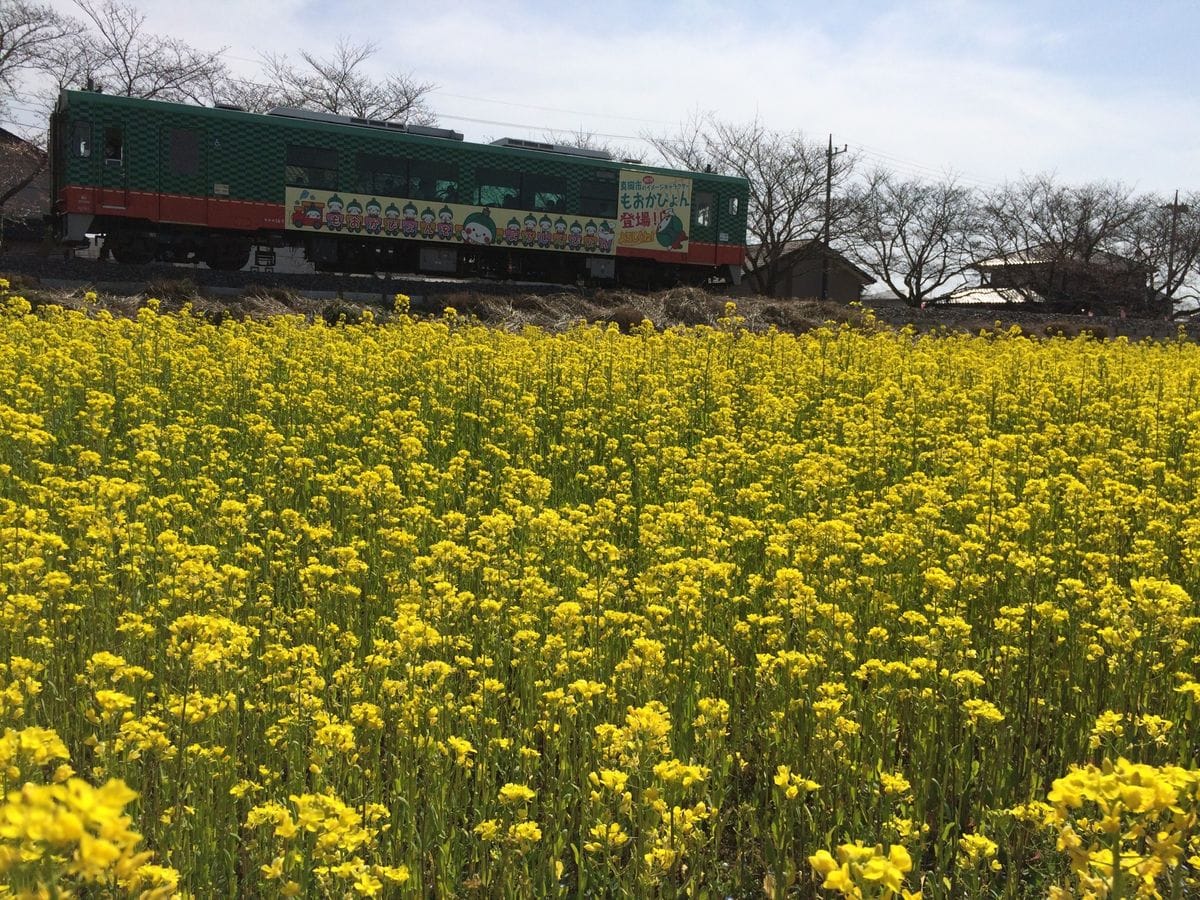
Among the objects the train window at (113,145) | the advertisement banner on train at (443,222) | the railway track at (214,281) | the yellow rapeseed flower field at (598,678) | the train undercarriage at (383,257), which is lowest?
the yellow rapeseed flower field at (598,678)

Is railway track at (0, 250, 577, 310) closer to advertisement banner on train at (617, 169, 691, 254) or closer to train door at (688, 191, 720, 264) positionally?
advertisement banner on train at (617, 169, 691, 254)

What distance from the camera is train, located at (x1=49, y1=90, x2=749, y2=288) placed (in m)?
16.5

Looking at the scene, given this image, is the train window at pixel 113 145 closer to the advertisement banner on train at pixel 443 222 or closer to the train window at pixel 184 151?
the train window at pixel 184 151

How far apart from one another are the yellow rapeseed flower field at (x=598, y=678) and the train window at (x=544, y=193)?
14.2 meters

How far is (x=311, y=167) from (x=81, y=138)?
3.61 metres

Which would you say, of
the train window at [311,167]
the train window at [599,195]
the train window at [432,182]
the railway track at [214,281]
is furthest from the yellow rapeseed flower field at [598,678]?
the train window at [599,195]

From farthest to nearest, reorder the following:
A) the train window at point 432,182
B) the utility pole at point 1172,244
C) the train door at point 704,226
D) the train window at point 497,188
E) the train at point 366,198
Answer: the utility pole at point 1172,244
the train door at point 704,226
the train window at point 497,188
the train window at point 432,182
the train at point 366,198

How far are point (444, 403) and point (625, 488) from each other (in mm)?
2455

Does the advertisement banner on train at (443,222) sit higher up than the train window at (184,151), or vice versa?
the train window at (184,151)

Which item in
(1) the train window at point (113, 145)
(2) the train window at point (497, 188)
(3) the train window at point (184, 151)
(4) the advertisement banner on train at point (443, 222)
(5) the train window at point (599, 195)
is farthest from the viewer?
(5) the train window at point (599, 195)

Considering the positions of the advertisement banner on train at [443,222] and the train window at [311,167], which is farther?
the advertisement banner on train at [443,222]

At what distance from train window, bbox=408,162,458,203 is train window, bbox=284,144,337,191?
1410 mm

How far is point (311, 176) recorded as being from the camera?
17.7 metres

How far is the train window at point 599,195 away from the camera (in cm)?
2008
